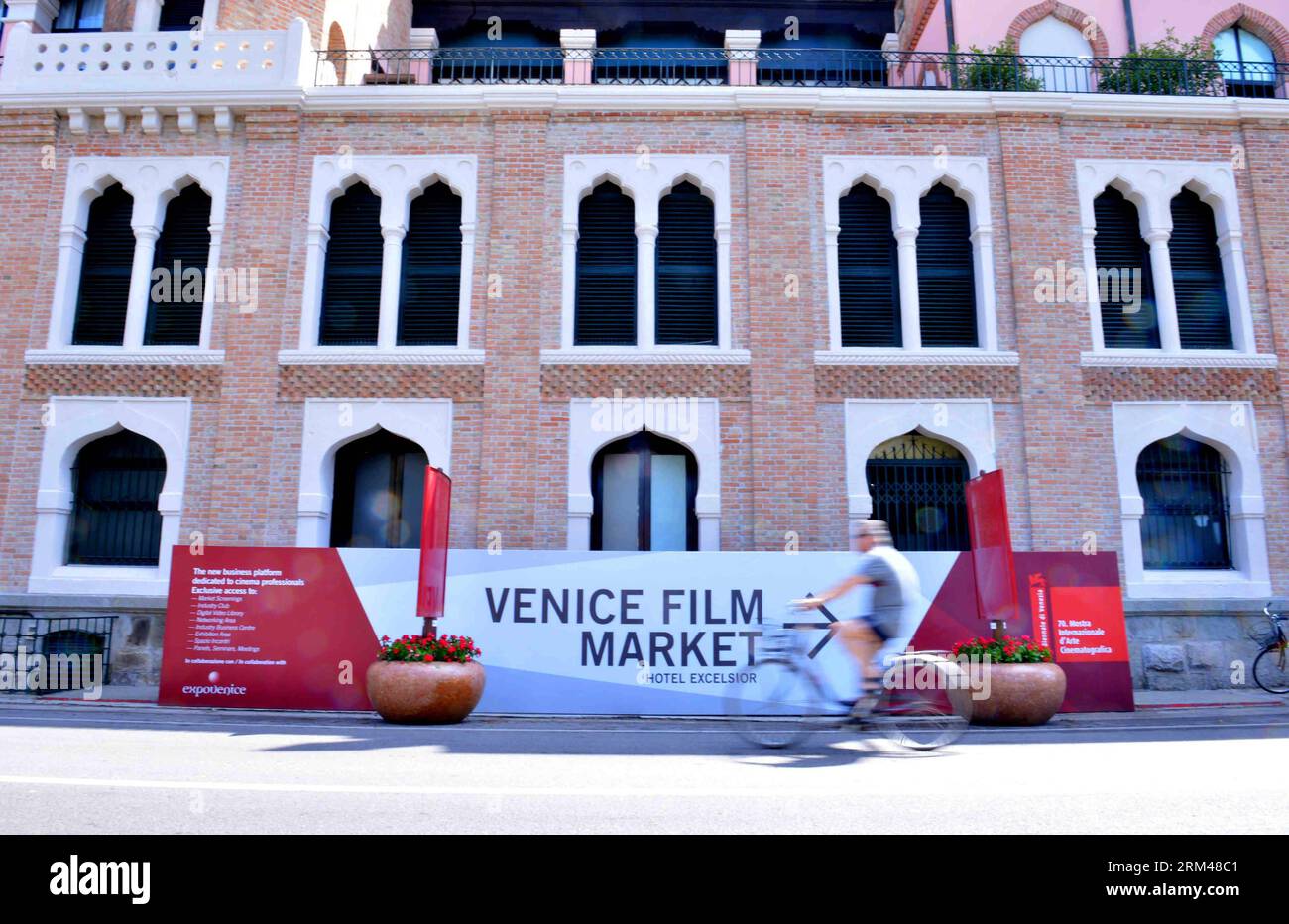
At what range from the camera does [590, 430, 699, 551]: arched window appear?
48.1 ft

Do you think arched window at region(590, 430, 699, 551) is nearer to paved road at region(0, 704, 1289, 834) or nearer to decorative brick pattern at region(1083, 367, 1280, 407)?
paved road at region(0, 704, 1289, 834)

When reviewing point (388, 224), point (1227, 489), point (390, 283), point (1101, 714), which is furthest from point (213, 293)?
point (1227, 489)

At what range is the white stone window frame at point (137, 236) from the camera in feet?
49.3

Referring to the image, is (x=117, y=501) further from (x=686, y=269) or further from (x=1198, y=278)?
(x=1198, y=278)

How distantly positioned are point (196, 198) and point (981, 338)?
A: 13.5 meters

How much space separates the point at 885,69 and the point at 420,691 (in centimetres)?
1340

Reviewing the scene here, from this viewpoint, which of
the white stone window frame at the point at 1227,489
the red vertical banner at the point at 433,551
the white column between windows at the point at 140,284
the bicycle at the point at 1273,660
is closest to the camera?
the red vertical banner at the point at 433,551

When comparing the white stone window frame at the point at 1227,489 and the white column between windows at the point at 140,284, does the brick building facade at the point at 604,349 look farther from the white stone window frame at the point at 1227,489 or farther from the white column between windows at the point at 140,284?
the white column between windows at the point at 140,284

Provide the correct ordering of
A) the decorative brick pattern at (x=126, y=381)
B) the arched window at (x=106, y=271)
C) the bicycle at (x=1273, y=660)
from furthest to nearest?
the arched window at (x=106, y=271), the decorative brick pattern at (x=126, y=381), the bicycle at (x=1273, y=660)

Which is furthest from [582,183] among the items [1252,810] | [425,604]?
[1252,810]

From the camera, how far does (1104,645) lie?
11.1 meters

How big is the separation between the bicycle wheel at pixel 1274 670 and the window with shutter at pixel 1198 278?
16.6 feet

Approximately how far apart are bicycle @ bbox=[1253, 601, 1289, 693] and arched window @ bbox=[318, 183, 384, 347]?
14.3m

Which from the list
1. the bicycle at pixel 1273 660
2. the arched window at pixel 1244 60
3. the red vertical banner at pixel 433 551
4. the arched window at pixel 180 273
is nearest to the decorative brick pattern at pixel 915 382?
the bicycle at pixel 1273 660
